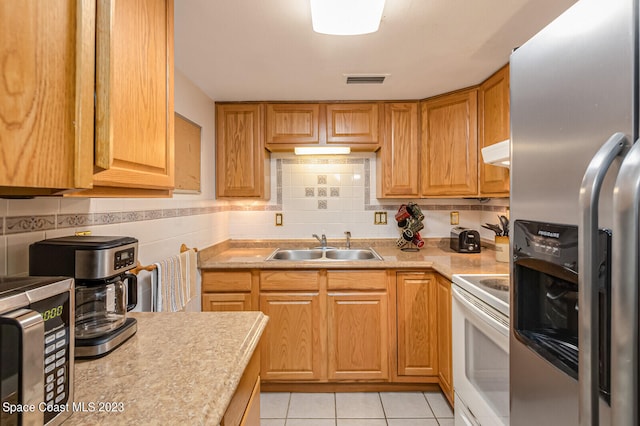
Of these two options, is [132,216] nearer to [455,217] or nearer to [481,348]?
[481,348]

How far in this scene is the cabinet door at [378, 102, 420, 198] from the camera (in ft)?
8.77

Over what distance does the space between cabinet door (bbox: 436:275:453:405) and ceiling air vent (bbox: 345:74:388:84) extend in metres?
1.38

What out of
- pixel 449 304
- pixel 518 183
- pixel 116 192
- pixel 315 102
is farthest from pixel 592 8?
pixel 315 102

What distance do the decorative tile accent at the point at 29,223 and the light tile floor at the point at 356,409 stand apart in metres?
1.63

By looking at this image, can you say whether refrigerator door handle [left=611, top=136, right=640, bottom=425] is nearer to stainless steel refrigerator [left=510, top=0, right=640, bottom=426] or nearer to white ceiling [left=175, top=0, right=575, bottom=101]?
stainless steel refrigerator [left=510, top=0, right=640, bottom=426]

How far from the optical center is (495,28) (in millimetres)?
1605

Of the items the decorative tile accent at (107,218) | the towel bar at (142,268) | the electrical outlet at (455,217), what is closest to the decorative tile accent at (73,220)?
the decorative tile accent at (107,218)

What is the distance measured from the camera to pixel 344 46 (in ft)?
5.87

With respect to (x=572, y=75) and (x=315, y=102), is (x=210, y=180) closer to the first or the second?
(x=315, y=102)

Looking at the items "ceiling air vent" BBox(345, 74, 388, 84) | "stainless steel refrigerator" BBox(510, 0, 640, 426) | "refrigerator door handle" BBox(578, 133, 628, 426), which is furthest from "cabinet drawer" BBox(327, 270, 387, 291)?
"refrigerator door handle" BBox(578, 133, 628, 426)

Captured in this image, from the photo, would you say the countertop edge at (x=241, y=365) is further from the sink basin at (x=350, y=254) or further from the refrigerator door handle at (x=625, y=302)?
the sink basin at (x=350, y=254)

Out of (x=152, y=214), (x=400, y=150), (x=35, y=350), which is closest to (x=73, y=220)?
(x=152, y=214)

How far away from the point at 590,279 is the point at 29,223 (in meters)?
1.42

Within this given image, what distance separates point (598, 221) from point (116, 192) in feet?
3.97
